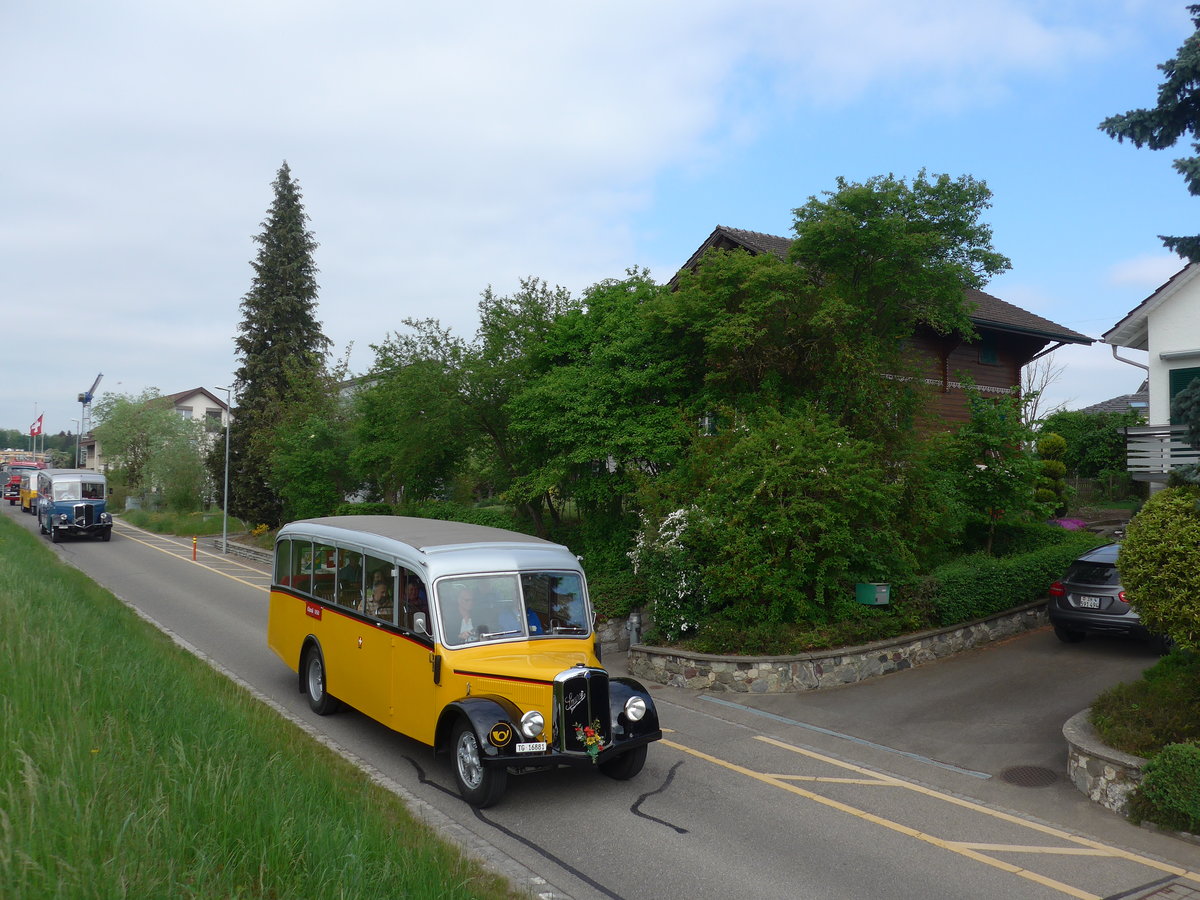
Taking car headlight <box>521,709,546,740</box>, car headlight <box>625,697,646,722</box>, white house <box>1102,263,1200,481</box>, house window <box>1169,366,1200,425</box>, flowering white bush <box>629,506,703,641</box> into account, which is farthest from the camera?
house window <box>1169,366,1200,425</box>

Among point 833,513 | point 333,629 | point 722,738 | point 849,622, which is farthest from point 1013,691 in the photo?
point 333,629

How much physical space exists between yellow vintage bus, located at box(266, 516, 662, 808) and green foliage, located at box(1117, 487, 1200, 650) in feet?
15.9

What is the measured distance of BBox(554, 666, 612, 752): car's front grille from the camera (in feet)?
26.5

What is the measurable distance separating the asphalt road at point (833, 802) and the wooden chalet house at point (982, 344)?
498 inches

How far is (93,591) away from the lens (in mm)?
19297

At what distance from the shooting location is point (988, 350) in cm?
2661

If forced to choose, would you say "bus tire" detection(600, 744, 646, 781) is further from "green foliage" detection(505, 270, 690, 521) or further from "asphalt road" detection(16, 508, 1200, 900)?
"green foliage" detection(505, 270, 690, 521)

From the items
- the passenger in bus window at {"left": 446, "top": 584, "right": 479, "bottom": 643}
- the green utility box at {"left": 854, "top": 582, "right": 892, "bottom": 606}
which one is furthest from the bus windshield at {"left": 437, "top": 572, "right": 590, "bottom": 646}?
the green utility box at {"left": 854, "top": 582, "right": 892, "bottom": 606}

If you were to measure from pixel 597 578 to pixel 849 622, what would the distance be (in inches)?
218

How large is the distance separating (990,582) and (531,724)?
10.3 metres

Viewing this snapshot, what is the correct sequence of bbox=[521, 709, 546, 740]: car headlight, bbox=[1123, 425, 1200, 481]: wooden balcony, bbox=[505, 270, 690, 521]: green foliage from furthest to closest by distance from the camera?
bbox=[505, 270, 690, 521]: green foliage
bbox=[1123, 425, 1200, 481]: wooden balcony
bbox=[521, 709, 546, 740]: car headlight

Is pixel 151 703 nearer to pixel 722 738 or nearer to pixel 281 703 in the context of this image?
pixel 281 703

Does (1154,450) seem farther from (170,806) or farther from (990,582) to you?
(170,806)

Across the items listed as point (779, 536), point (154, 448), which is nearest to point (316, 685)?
point (779, 536)
